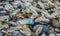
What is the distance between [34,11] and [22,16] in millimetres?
92

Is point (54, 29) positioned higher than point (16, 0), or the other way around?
point (16, 0)

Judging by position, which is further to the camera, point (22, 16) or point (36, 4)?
point (36, 4)

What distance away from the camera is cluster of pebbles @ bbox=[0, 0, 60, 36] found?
3.27 ft

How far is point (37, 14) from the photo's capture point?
1133 millimetres

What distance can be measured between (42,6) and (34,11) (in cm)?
8

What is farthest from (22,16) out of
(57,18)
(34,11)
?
(57,18)

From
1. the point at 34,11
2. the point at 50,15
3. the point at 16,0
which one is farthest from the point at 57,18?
the point at 16,0

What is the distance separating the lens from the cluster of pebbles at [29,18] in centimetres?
100

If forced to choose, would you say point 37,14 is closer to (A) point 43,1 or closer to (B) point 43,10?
(B) point 43,10

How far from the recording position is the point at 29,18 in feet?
3.61

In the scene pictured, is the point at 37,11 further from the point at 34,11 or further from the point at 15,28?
the point at 15,28

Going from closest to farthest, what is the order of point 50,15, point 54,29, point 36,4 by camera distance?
1. point 54,29
2. point 50,15
3. point 36,4

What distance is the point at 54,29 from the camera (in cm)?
101

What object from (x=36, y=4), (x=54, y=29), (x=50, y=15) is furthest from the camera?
(x=36, y=4)
